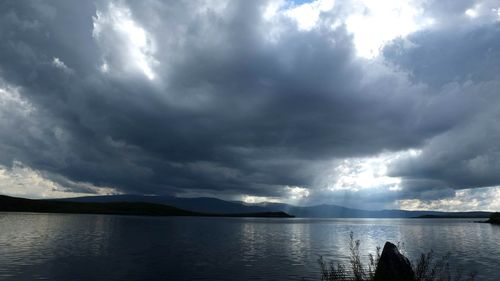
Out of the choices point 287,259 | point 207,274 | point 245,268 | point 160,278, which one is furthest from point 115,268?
point 287,259

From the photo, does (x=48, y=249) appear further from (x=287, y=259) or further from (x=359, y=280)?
(x=359, y=280)

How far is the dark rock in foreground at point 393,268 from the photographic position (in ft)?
87.1

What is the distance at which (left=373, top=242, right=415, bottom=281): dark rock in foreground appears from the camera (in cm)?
2655

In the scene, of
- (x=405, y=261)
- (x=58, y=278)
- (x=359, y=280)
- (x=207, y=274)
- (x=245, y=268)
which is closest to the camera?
(x=359, y=280)

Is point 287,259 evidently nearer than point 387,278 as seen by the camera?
No

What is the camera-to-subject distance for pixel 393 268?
2689 centimetres

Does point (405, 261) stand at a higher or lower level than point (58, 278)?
higher

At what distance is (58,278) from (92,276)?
12.5 feet

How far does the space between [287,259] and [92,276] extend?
109 ft

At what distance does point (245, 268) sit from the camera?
181 feet

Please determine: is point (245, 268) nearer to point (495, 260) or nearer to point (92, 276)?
point (92, 276)

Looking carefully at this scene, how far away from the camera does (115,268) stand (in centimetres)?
5275

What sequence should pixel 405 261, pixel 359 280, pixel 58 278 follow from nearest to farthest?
pixel 359 280 < pixel 405 261 < pixel 58 278

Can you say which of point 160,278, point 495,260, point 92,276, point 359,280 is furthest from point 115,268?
point 495,260
